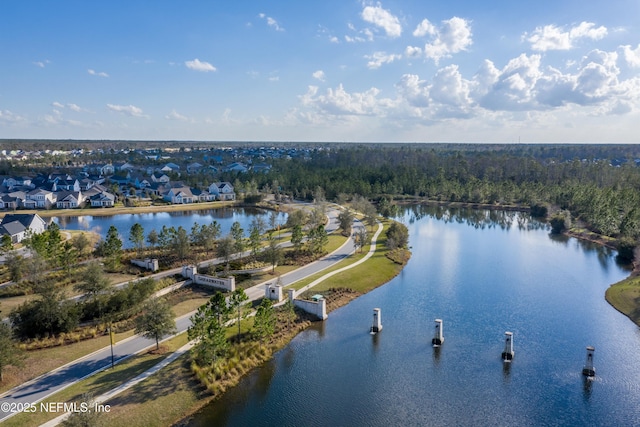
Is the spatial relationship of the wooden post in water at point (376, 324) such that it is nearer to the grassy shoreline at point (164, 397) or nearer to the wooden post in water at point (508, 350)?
the grassy shoreline at point (164, 397)

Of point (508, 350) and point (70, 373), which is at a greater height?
point (70, 373)

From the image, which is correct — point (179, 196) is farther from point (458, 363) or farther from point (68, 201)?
point (458, 363)

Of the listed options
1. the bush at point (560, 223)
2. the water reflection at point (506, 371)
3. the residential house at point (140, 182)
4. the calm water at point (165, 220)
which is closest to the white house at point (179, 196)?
the calm water at point (165, 220)

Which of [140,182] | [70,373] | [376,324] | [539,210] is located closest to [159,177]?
[140,182]

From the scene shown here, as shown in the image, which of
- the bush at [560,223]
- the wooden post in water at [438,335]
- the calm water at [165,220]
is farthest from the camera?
the bush at [560,223]

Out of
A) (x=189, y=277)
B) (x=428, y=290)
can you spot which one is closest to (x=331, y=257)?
(x=428, y=290)

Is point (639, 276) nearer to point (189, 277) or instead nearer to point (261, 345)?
point (261, 345)
